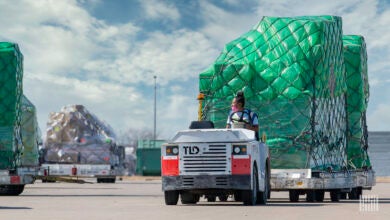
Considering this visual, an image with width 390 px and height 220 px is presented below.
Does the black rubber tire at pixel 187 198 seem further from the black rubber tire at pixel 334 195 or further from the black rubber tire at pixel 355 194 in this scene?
the black rubber tire at pixel 355 194

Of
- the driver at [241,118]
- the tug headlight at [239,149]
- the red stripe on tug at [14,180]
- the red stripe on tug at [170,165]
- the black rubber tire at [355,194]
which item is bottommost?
the black rubber tire at [355,194]

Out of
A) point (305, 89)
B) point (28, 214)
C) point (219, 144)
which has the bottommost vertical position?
point (28, 214)

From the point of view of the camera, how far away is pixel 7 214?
1468cm

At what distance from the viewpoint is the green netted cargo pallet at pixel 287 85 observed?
21062 mm

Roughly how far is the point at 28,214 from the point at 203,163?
13.2ft

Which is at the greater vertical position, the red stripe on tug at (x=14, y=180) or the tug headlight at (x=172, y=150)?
the tug headlight at (x=172, y=150)

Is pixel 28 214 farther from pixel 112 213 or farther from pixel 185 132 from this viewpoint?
pixel 185 132

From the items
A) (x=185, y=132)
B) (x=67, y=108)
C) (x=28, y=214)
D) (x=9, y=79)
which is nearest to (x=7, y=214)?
(x=28, y=214)

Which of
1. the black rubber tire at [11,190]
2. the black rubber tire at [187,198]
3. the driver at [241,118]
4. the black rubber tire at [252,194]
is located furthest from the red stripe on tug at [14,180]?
the black rubber tire at [252,194]

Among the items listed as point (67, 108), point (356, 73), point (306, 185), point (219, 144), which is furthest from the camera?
point (67, 108)

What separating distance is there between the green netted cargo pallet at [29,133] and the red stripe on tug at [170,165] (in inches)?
884

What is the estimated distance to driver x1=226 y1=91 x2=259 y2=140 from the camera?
1797 centimetres

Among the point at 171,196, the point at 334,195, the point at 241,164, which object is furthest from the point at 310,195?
the point at 171,196

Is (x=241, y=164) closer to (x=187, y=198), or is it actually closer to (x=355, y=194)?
(x=187, y=198)
